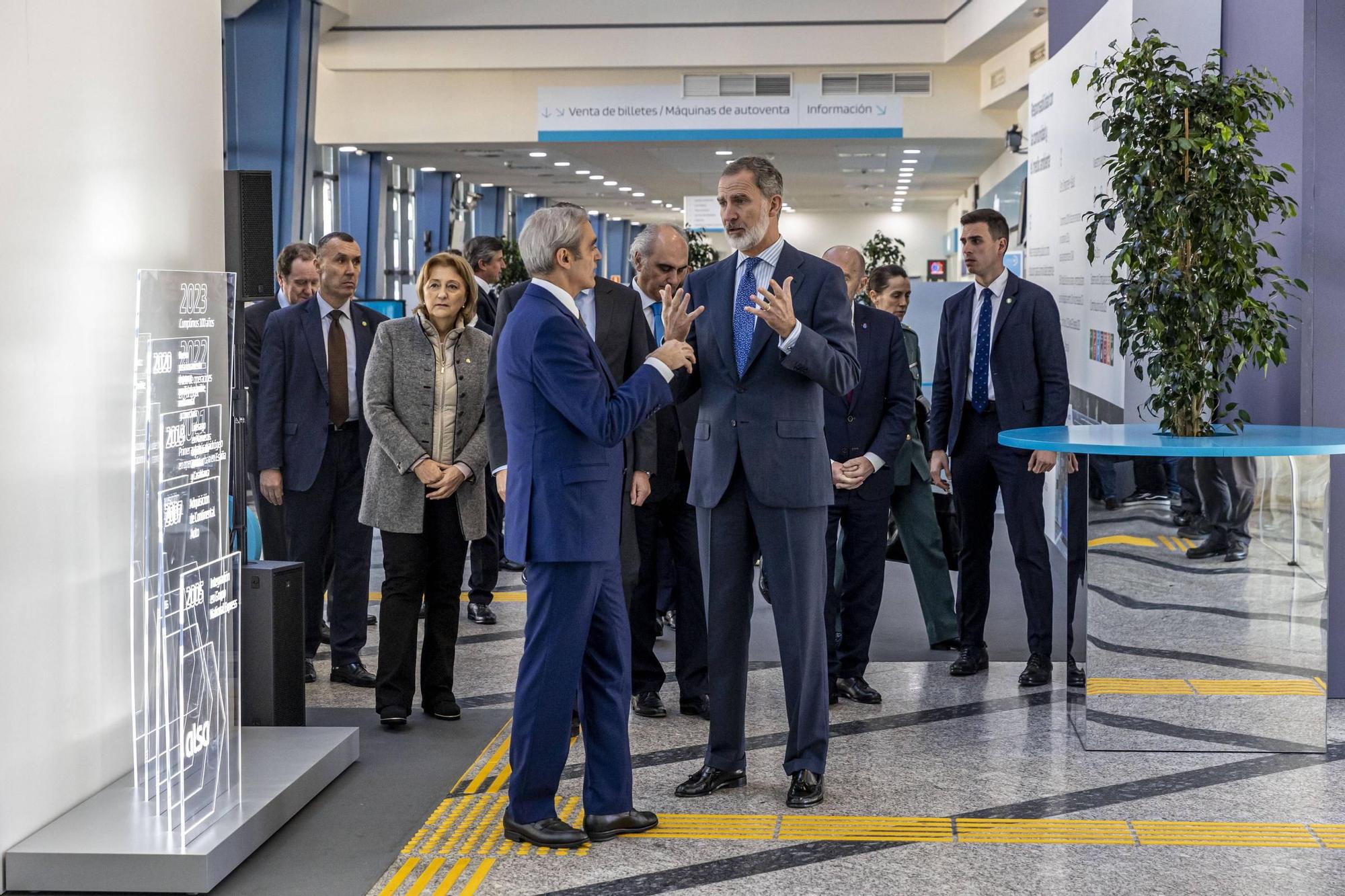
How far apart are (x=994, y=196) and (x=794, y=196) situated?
9767 millimetres

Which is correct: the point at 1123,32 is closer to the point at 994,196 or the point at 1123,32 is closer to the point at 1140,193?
the point at 1140,193

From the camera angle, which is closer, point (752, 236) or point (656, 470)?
point (752, 236)

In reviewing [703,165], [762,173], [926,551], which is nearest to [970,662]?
[926,551]

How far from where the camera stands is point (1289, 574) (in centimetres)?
412

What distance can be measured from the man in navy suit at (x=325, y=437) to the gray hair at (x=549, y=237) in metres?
1.96

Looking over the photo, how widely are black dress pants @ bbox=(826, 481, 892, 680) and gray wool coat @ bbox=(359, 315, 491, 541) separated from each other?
1301 mm

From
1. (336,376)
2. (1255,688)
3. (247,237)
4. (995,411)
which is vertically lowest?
(1255,688)

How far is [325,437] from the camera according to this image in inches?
201

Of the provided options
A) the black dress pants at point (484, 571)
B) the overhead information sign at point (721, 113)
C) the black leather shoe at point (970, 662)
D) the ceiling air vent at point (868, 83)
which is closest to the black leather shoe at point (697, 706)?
the black leather shoe at point (970, 662)

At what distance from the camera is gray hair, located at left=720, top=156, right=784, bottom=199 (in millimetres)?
3633

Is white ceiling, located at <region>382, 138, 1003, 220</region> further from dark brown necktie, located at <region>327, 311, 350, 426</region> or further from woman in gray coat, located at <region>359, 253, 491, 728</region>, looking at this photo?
woman in gray coat, located at <region>359, 253, 491, 728</region>

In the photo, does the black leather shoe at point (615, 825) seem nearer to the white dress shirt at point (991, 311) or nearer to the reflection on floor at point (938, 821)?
the reflection on floor at point (938, 821)

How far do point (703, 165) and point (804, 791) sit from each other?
18.1 meters

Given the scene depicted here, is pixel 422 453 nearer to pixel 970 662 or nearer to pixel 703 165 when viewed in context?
pixel 970 662
